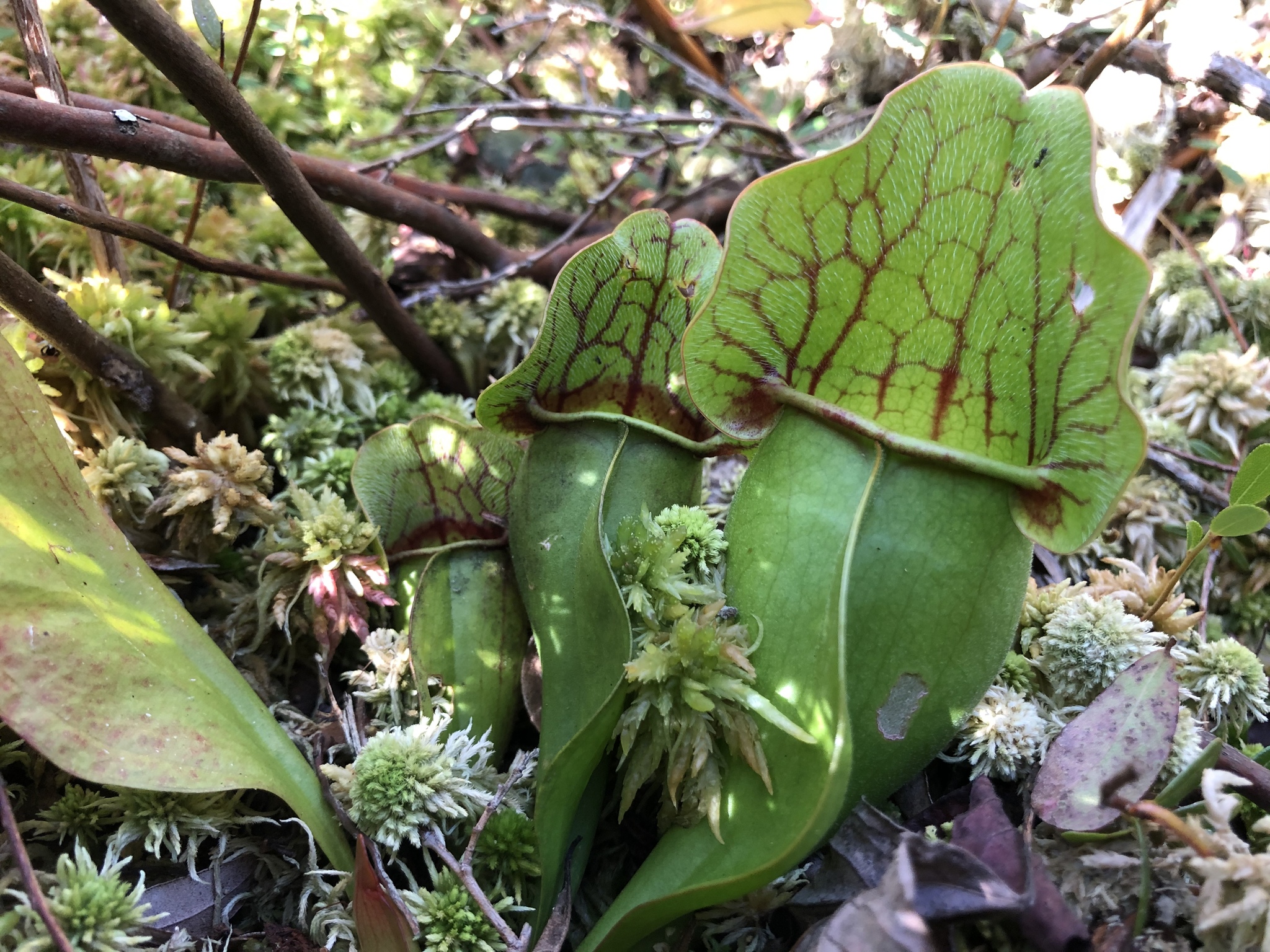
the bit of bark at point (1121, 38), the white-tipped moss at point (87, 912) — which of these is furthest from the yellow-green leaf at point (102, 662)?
the bit of bark at point (1121, 38)

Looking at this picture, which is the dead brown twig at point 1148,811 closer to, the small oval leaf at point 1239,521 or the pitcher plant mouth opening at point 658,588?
the pitcher plant mouth opening at point 658,588

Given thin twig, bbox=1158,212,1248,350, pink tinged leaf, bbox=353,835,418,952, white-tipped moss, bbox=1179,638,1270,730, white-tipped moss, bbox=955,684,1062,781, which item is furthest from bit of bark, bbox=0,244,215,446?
thin twig, bbox=1158,212,1248,350

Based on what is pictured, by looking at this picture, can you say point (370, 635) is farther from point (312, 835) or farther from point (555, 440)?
point (555, 440)

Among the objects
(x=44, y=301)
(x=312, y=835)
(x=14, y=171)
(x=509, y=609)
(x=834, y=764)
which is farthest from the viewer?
(x=14, y=171)

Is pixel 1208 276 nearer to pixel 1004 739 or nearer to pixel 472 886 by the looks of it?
pixel 1004 739

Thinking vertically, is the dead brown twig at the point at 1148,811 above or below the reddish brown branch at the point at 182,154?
below

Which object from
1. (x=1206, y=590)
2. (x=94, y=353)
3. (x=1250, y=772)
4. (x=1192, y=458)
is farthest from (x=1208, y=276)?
(x=94, y=353)

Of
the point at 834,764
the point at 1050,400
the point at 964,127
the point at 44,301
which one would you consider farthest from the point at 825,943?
the point at 44,301
